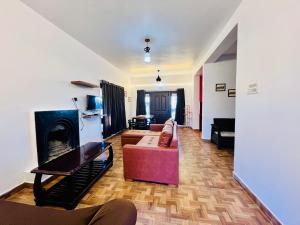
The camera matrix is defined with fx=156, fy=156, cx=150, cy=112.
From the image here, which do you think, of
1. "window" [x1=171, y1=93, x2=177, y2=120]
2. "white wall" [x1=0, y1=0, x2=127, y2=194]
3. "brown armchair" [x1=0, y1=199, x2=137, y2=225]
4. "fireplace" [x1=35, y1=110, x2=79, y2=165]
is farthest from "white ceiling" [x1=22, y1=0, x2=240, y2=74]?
"window" [x1=171, y1=93, x2=177, y2=120]

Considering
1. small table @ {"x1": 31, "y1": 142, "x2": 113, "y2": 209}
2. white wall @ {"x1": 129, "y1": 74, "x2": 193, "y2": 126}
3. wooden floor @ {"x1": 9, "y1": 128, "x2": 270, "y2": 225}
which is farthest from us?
white wall @ {"x1": 129, "y1": 74, "x2": 193, "y2": 126}

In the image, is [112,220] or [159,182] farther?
[159,182]

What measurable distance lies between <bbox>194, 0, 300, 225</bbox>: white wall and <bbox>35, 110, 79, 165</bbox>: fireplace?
3193 millimetres

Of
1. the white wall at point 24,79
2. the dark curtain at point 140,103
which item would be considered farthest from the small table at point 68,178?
the dark curtain at point 140,103

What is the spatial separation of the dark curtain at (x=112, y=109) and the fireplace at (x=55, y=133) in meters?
1.59

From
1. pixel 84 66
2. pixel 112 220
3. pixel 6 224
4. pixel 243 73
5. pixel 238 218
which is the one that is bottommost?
pixel 238 218

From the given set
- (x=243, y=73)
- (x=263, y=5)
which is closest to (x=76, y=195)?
(x=243, y=73)

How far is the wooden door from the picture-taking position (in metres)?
8.00

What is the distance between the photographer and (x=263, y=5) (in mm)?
1807

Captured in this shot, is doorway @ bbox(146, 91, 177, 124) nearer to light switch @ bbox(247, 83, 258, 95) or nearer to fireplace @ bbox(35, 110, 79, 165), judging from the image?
fireplace @ bbox(35, 110, 79, 165)

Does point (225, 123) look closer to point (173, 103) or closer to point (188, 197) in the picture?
point (188, 197)

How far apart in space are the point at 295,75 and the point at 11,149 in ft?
11.2

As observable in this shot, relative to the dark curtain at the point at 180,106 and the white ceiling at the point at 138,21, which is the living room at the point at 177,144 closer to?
the white ceiling at the point at 138,21

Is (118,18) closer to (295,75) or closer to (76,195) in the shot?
(295,75)
